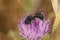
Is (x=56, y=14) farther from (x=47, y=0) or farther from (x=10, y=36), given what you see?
(x=10, y=36)

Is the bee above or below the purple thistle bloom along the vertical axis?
above

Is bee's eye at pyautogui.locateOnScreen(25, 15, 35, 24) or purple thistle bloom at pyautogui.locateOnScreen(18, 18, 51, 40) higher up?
bee's eye at pyautogui.locateOnScreen(25, 15, 35, 24)

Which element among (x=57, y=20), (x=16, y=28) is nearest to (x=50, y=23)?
(x=57, y=20)

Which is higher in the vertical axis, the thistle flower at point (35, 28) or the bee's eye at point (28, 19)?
the bee's eye at point (28, 19)

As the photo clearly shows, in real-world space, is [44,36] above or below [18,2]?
below

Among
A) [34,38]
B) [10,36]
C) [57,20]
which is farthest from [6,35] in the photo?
[57,20]

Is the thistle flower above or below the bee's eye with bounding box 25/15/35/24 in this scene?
below
